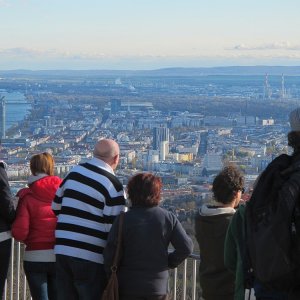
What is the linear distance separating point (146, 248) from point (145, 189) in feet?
1.27

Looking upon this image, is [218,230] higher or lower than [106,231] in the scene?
higher

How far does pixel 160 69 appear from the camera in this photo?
2167 inches

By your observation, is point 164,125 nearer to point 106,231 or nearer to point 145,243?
point 106,231

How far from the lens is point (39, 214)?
559 cm

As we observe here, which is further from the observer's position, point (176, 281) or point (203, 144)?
point (203, 144)

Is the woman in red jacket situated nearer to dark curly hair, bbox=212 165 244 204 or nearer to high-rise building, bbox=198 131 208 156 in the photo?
dark curly hair, bbox=212 165 244 204

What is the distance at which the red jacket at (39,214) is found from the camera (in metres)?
5.57

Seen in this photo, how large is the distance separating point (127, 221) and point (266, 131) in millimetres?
16216

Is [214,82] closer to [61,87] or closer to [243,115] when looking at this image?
[61,87]

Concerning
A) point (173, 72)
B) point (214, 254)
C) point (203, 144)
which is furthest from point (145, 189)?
point (173, 72)

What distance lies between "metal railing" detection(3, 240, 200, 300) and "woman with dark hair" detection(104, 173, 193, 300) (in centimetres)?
75

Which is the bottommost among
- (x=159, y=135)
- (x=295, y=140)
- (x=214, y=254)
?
(x=159, y=135)

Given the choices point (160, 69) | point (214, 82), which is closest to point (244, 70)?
point (214, 82)

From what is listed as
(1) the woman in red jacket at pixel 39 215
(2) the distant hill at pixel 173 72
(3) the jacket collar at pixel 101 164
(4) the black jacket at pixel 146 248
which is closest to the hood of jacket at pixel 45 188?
(1) the woman in red jacket at pixel 39 215
